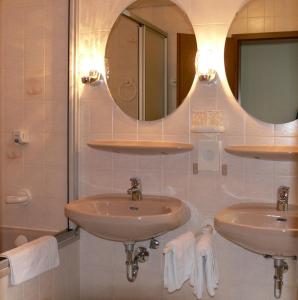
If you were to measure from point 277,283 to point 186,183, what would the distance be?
666mm

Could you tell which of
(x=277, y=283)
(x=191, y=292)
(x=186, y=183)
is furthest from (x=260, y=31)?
(x=191, y=292)

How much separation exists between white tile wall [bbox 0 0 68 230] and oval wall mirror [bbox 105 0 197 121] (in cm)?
34

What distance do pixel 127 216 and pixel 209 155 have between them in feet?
1.98

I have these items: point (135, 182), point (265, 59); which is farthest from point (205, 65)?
point (135, 182)

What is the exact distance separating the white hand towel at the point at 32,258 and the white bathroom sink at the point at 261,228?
2.77ft

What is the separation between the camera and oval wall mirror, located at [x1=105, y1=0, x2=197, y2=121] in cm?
240

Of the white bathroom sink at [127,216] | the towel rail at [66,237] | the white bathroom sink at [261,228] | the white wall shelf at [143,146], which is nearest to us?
Answer: the white bathroom sink at [261,228]

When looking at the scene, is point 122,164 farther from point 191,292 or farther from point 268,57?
point 268,57

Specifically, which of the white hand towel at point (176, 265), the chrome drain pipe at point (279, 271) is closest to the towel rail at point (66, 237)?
the white hand towel at point (176, 265)

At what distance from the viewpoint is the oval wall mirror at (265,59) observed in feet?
7.33

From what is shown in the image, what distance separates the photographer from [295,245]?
1776 millimetres

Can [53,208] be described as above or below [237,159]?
below

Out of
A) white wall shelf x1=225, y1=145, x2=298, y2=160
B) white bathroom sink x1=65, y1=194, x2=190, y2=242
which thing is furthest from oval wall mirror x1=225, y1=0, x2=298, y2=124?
white bathroom sink x1=65, y1=194, x2=190, y2=242

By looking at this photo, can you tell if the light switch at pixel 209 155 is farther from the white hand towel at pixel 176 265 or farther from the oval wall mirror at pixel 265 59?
the white hand towel at pixel 176 265
